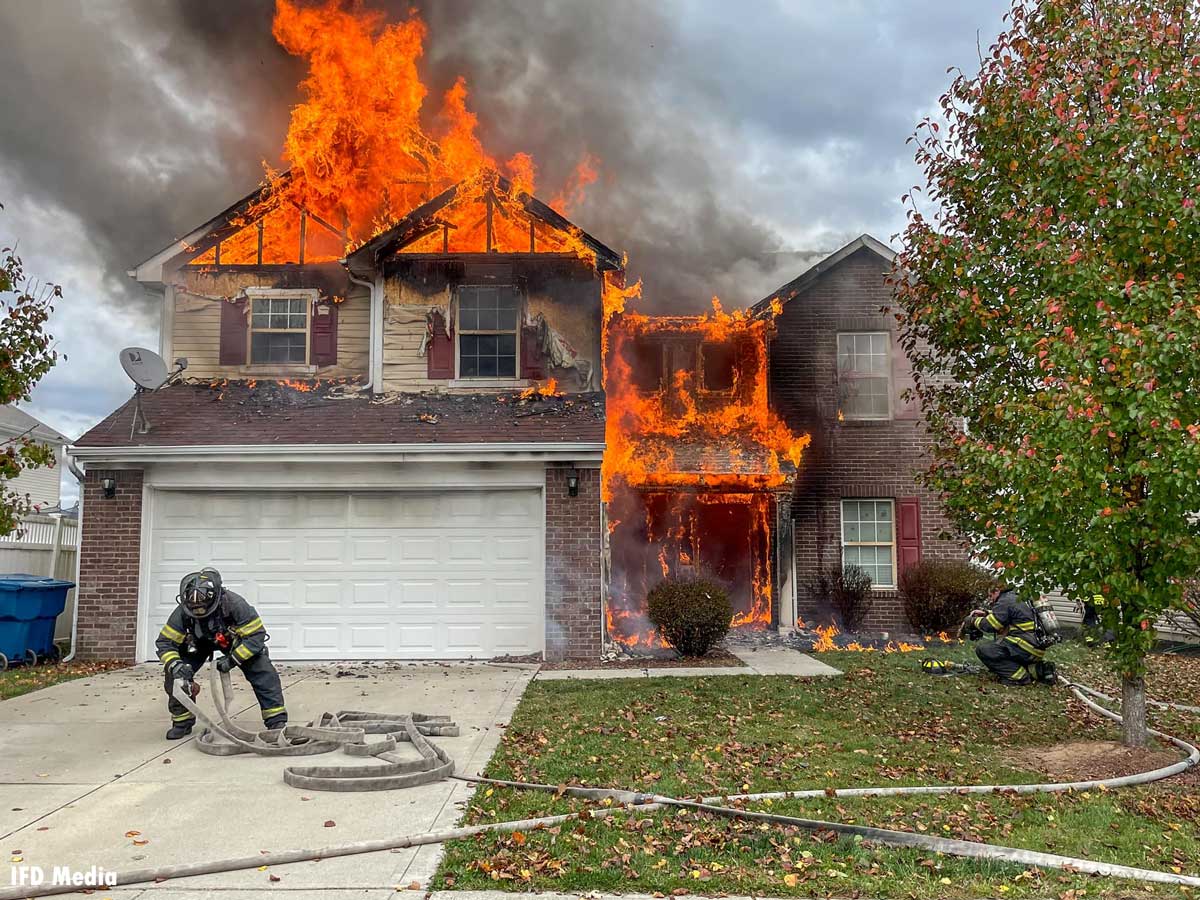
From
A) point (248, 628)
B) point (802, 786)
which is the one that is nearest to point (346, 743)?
point (248, 628)

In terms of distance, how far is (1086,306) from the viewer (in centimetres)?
636

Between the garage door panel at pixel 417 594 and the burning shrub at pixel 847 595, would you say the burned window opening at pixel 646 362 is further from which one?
the garage door panel at pixel 417 594

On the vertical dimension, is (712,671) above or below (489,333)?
below

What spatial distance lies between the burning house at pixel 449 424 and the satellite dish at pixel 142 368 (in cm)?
51

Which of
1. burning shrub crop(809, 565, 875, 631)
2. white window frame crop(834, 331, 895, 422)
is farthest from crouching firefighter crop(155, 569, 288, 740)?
white window frame crop(834, 331, 895, 422)

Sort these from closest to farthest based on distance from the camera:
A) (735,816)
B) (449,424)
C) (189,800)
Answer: (735,816), (189,800), (449,424)

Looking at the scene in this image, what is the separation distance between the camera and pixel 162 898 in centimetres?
380

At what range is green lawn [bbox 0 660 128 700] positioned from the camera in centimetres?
912

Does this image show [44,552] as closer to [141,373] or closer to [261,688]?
[141,373]

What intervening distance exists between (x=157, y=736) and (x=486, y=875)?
168 inches

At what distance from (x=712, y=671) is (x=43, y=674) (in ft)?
25.2

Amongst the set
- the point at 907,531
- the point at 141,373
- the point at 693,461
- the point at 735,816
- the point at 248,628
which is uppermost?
the point at 141,373

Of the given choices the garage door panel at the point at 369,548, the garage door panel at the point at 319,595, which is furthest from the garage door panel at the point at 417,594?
the garage door panel at the point at 319,595

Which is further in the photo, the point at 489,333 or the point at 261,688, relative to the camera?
the point at 489,333
